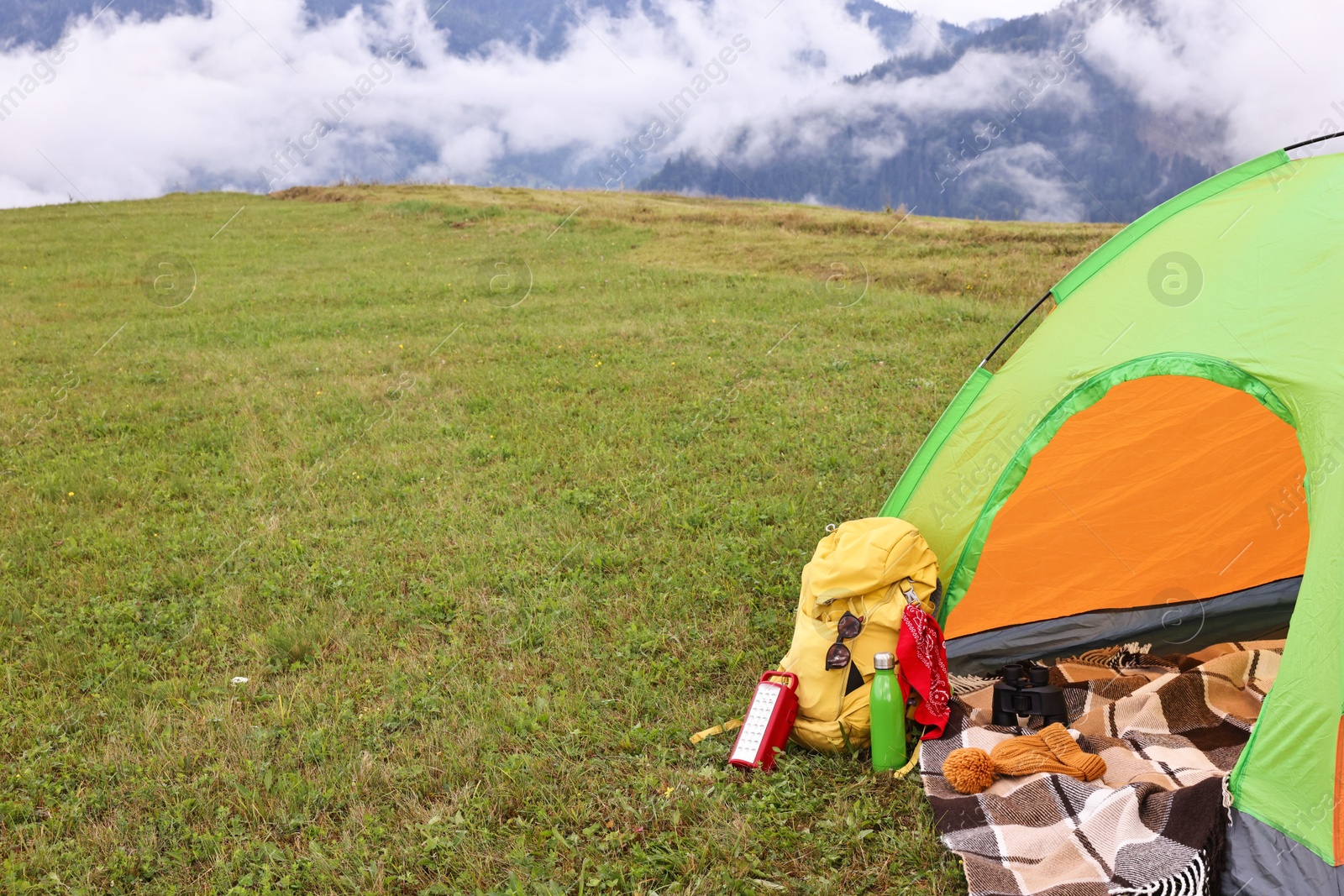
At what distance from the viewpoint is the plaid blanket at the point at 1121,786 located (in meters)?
2.71

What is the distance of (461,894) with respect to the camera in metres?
2.95

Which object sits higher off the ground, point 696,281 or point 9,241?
point 9,241

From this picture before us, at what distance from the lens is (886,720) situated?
3.54 meters

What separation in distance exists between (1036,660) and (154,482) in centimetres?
701

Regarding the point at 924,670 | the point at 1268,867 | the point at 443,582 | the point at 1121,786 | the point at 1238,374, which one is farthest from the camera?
the point at 443,582

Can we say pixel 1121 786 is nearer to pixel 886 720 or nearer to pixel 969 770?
pixel 969 770

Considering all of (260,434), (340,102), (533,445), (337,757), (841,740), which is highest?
(340,102)

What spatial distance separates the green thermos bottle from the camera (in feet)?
11.6

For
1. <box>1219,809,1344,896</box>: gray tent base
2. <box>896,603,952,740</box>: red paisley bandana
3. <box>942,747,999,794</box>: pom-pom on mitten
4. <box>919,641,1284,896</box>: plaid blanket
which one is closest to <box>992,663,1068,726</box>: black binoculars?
<box>919,641,1284,896</box>: plaid blanket

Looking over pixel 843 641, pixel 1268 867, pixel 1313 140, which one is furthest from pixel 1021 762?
pixel 1313 140

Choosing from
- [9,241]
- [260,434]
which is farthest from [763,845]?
[9,241]

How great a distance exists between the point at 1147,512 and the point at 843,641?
2230 mm

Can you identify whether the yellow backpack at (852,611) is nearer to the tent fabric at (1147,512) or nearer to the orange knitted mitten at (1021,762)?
the orange knitted mitten at (1021,762)

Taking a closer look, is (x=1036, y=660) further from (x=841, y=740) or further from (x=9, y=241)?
(x=9, y=241)
